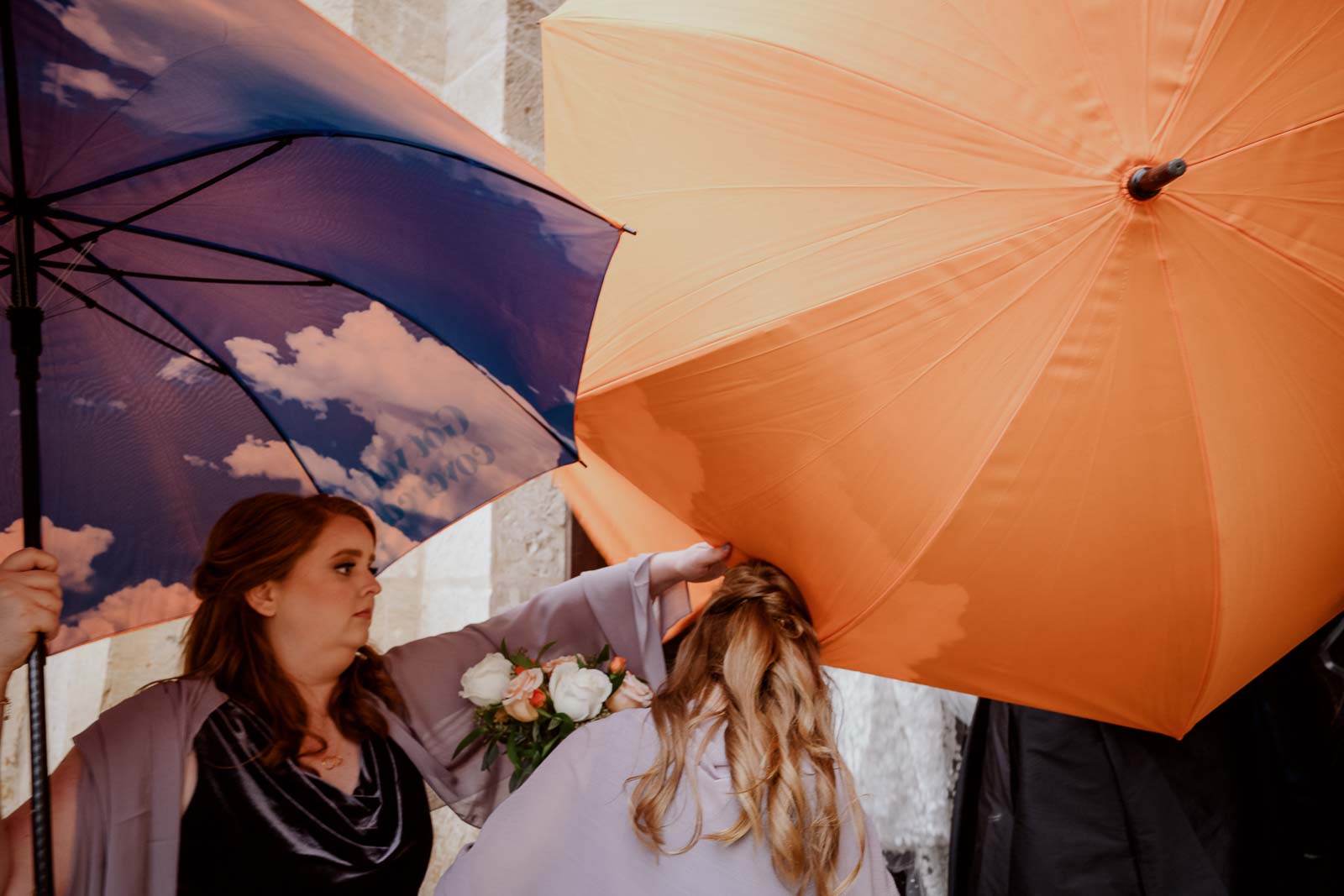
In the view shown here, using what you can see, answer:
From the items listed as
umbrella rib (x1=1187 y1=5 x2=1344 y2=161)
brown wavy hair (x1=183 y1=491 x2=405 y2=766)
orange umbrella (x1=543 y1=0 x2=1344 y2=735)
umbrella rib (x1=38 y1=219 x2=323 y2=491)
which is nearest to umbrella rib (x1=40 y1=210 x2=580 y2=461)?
umbrella rib (x1=38 y1=219 x2=323 y2=491)

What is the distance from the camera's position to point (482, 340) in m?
1.54

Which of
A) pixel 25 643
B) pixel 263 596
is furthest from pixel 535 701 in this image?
pixel 25 643

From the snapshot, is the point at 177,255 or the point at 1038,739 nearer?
the point at 177,255

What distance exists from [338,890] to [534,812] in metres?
0.36

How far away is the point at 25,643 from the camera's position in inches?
43.3

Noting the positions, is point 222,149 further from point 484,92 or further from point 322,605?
point 484,92

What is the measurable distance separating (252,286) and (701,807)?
115 cm

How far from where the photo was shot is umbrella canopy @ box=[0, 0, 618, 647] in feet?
3.47

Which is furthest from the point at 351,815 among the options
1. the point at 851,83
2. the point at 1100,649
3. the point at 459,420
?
the point at 851,83

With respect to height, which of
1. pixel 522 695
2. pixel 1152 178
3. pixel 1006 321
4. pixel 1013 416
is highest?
pixel 1152 178

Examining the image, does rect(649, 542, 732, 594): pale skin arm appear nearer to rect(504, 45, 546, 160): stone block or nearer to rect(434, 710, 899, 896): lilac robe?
rect(434, 710, 899, 896): lilac robe

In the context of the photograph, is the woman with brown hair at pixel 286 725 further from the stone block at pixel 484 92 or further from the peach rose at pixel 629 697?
the stone block at pixel 484 92

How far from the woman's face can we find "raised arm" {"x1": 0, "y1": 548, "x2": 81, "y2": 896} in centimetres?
40

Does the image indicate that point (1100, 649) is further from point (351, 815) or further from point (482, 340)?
point (351, 815)
